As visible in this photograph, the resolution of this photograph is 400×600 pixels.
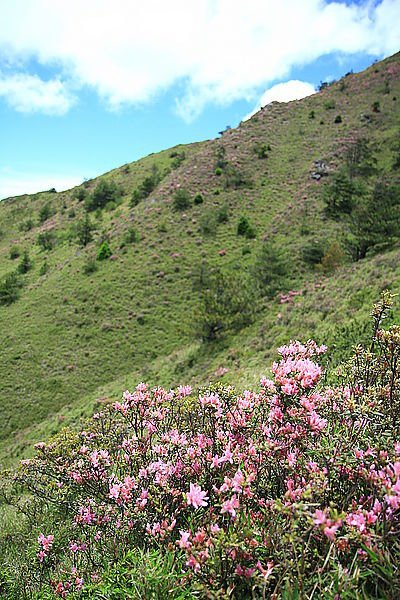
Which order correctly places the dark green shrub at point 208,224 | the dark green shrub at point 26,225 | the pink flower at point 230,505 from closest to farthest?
the pink flower at point 230,505 → the dark green shrub at point 208,224 → the dark green shrub at point 26,225

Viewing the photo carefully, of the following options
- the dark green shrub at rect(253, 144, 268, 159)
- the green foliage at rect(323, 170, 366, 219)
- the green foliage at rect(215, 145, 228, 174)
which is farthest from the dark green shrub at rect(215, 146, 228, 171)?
the green foliage at rect(323, 170, 366, 219)

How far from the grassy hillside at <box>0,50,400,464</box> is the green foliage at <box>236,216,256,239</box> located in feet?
0.68

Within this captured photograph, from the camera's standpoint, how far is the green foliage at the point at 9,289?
3559cm

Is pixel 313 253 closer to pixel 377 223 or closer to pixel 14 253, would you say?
pixel 377 223

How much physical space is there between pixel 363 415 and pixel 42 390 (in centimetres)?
2619

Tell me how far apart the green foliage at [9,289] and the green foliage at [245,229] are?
72.5 feet

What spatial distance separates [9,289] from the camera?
119ft

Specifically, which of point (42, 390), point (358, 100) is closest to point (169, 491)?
point (42, 390)

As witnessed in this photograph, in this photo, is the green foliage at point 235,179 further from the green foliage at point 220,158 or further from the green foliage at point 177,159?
the green foliage at point 177,159

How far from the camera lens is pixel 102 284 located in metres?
33.5

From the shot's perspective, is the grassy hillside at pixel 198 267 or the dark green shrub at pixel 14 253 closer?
the grassy hillside at pixel 198 267

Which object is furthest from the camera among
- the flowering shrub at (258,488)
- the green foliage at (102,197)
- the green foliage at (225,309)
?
the green foliage at (102,197)

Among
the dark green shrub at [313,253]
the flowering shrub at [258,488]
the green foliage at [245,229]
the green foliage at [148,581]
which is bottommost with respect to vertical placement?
the dark green shrub at [313,253]

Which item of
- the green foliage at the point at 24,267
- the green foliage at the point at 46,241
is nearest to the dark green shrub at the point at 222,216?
the green foliage at the point at 46,241
